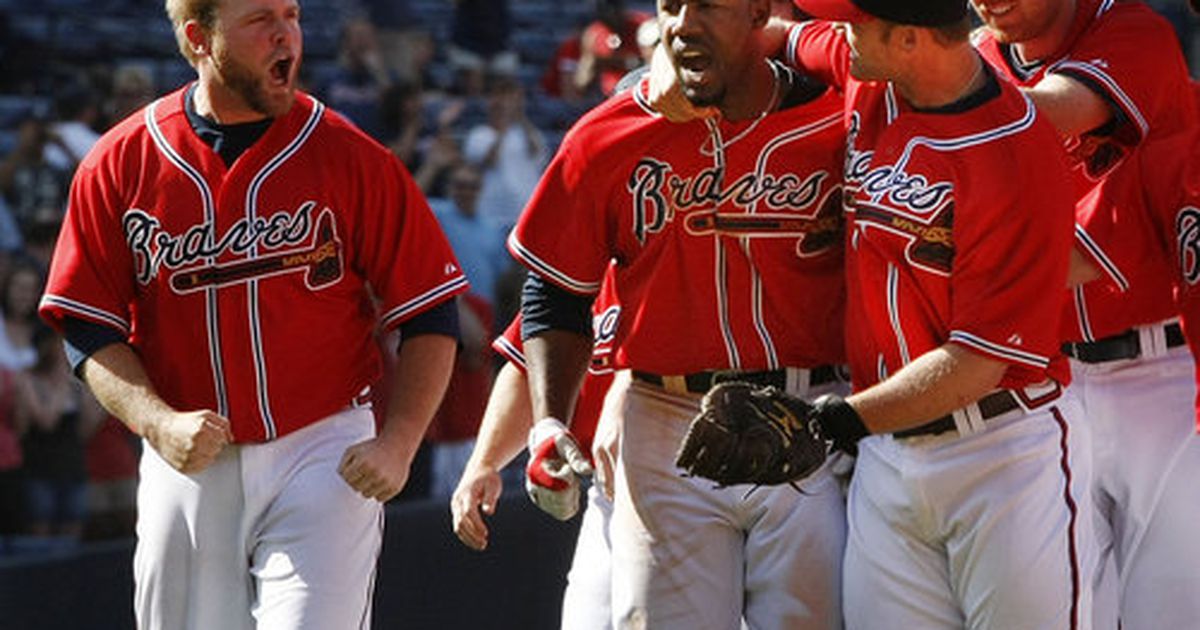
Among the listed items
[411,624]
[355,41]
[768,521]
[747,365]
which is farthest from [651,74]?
[355,41]

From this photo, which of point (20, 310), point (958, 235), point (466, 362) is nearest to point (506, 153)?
point (466, 362)

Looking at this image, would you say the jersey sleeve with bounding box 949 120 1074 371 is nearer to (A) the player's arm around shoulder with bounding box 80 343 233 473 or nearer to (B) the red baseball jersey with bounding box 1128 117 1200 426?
(B) the red baseball jersey with bounding box 1128 117 1200 426

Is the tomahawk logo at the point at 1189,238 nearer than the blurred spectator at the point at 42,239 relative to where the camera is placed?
Yes

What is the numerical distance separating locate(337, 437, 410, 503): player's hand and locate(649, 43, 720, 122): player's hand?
3.14ft

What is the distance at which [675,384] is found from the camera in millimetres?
4828

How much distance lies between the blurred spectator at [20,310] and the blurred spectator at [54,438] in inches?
2.0

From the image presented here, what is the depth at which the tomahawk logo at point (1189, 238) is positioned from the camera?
17.5 feet

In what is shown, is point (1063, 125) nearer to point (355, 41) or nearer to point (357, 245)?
point (357, 245)

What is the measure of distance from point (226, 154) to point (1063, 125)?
6.07ft

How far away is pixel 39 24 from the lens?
1250 cm

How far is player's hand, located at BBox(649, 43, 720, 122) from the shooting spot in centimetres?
463

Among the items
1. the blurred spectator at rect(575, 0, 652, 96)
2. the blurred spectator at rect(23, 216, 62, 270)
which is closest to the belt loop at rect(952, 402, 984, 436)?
the blurred spectator at rect(23, 216, 62, 270)

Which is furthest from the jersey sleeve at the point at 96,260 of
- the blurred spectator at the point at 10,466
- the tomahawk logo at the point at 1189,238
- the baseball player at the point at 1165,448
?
the blurred spectator at the point at 10,466

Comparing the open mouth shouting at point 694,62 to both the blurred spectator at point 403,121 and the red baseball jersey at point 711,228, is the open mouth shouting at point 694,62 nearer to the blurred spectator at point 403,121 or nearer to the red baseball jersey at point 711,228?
the red baseball jersey at point 711,228
